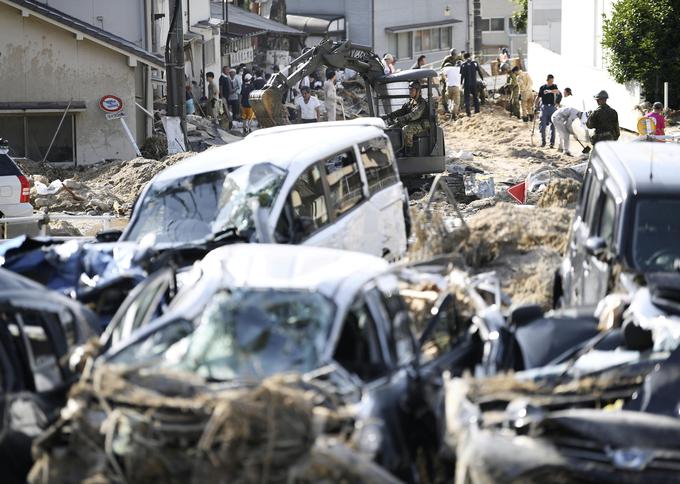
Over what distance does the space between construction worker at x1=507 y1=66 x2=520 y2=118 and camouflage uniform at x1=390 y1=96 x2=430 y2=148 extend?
49.5ft

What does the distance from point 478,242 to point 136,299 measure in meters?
5.00

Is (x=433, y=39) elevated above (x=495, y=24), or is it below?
below

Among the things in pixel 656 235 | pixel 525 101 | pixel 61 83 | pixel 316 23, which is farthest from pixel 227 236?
pixel 316 23

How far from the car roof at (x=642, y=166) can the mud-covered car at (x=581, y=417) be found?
2.07m

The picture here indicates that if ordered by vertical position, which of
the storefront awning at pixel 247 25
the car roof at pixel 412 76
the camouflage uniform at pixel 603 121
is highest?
the storefront awning at pixel 247 25

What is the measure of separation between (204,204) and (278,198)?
719 mm

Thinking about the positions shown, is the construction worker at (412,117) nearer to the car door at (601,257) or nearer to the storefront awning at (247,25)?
the car door at (601,257)

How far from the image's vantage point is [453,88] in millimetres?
37969

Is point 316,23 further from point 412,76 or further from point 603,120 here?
point 603,120

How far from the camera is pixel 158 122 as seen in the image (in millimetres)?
33844

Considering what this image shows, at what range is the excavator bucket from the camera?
80.0 ft

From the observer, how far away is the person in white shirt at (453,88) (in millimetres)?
37906

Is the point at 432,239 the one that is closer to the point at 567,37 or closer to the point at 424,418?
the point at 424,418

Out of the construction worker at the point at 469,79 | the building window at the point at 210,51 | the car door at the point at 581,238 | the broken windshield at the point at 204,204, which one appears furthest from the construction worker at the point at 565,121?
the broken windshield at the point at 204,204
